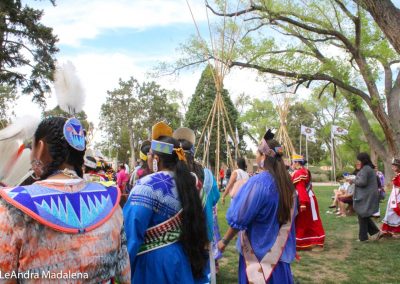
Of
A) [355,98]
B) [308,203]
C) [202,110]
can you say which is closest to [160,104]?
[202,110]

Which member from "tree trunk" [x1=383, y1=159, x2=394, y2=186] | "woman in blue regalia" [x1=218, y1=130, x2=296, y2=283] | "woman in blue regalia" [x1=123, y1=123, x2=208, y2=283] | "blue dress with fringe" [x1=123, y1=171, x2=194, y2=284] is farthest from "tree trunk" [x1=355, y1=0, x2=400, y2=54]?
"tree trunk" [x1=383, y1=159, x2=394, y2=186]

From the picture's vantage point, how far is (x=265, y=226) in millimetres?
3266

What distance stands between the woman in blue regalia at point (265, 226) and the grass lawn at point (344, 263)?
2.39 metres

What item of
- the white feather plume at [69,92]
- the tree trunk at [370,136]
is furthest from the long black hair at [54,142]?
the tree trunk at [370,136]

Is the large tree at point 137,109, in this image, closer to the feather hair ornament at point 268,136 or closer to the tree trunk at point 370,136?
the tree trunk at point 370,136

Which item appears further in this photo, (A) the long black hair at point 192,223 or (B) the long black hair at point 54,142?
(A) the long black hair at point 192,223

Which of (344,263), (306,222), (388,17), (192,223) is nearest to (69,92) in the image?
(192,223)

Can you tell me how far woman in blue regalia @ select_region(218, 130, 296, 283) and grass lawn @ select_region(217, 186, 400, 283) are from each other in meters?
2.39

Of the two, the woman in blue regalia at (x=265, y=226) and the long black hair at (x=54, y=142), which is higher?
the long black hair at (x=54, y=142)

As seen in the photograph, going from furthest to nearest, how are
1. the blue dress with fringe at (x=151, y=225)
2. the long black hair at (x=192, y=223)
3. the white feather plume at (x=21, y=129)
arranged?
the long black hair at (x=192, y=223) → the blue dress with fringe at (x=151, y=225) → the white feather plume at (x=21, y=129)

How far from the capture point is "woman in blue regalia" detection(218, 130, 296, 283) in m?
3.20

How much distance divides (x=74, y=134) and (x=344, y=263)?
19.8 feet

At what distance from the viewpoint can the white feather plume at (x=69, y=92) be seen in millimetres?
2588

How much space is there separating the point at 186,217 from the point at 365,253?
5.84m
